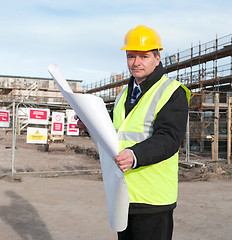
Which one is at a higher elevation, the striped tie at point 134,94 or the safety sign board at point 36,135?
the striped tie at point 134,94

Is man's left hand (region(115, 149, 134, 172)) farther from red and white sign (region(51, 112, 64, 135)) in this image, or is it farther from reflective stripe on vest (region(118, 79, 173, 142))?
red and white sign (region(51, 112, 64, 135))

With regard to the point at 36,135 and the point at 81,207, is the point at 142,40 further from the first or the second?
the point at 36,135

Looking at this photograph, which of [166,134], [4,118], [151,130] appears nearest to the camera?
[166,134]

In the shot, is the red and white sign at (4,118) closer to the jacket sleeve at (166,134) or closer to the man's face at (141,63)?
the man's face at (141,63)

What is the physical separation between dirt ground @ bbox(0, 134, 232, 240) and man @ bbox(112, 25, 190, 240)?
8.10 feet

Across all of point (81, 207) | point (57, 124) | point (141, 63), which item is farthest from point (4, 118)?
point (141, 63)

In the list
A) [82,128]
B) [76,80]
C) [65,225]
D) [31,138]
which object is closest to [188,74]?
[31,138]

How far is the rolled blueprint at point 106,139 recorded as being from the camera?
1.52m

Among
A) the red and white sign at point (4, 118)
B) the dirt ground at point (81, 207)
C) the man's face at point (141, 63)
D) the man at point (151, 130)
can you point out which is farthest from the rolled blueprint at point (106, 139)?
the red and white sign at point (4, 118)

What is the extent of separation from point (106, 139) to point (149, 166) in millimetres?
471

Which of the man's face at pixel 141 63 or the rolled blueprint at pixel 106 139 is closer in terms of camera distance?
the rolled blueprint at pixel 106 139

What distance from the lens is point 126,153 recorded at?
5.06 ft

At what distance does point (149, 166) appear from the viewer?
6.21ft

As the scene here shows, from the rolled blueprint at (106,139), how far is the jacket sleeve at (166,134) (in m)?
0.13
